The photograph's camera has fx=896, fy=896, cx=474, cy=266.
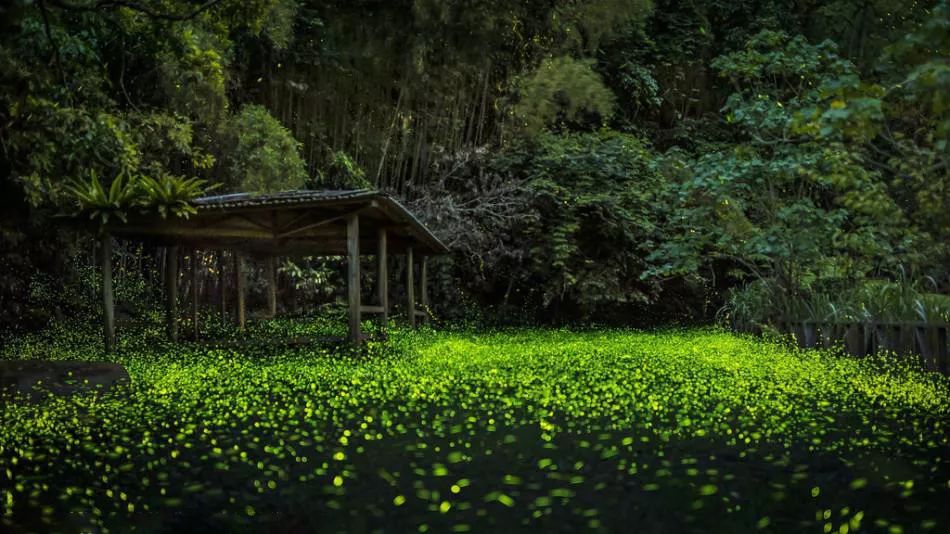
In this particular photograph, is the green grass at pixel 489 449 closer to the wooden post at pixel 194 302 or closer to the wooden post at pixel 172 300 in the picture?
the wooden post at pixel 172 300

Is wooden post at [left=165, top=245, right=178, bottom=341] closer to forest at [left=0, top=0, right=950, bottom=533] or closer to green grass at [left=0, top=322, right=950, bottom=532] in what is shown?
forest at [left=0, top=0, right=950, bottom=533]

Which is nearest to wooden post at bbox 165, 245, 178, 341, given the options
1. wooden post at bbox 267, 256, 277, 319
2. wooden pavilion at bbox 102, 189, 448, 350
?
wooden pavilion at bbox 102, 189, 448, 350

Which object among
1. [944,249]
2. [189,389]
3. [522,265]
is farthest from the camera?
[522,265]

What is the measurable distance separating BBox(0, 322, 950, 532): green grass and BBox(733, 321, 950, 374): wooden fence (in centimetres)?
29

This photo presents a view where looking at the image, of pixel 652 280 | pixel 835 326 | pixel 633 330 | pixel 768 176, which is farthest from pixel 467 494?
pixel 652 280

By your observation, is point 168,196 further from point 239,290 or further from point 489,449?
point 489,449

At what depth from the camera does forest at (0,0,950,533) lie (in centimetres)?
439

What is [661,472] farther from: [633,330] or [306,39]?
[306,39]

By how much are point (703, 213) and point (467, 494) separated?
10.0 meters

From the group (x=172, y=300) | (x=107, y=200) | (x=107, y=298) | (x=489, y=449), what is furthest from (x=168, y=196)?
(x=489, y=449)

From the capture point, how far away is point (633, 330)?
1797 centimetres

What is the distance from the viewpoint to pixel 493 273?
63.8 feet

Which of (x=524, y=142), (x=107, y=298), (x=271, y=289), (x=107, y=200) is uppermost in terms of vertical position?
(x=524, y=142)

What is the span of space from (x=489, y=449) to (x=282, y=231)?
8.67 metres
